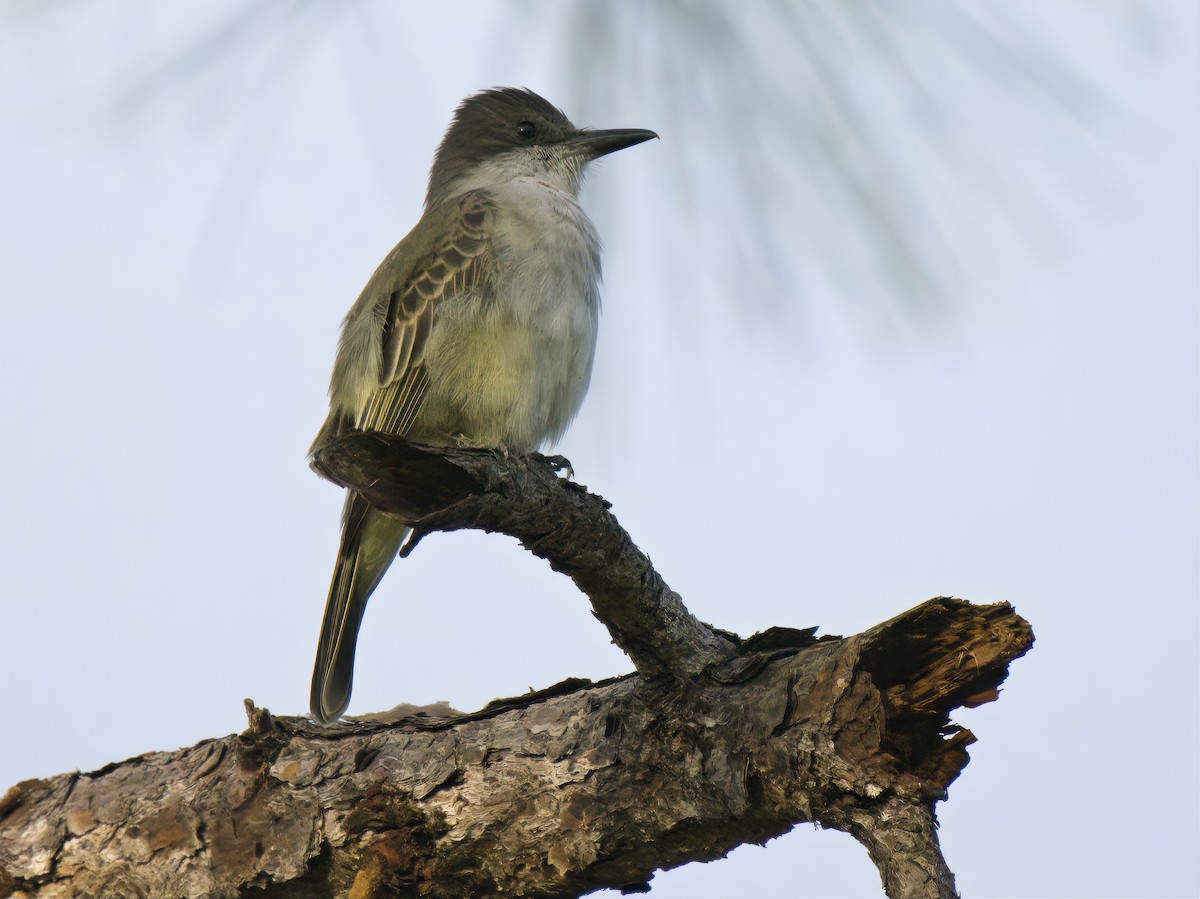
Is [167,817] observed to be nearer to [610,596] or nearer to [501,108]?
[610,596]

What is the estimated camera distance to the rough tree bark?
2961 mm

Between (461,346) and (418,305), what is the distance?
1.16ft

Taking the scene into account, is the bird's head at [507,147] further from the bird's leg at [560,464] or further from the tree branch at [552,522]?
the tree branch at [552,522]

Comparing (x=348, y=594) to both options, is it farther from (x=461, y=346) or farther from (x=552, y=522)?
(x=552, y=522)

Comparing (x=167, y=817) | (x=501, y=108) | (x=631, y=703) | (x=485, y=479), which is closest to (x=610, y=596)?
(x=631, y=703)

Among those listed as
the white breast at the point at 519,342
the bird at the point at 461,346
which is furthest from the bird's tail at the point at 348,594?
the white breast at the point at 519,342

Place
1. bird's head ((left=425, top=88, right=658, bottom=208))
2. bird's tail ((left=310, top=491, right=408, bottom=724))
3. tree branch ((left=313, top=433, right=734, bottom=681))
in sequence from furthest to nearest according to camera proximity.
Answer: bird's head ((left=425, top=88, right=658, bottom=208)) < bird's tail ((left=310, top=491, right=408, bottom=724)) < tree branch ((left=313, top=433, right=734, bottom=681))

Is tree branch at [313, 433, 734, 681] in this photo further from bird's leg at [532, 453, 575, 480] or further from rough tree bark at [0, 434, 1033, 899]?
bird's leg at [532, 453, 575, 480]

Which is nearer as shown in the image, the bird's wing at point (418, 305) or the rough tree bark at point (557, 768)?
the rough tree bark at point (557, 768)

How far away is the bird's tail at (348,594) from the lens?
18.1ft

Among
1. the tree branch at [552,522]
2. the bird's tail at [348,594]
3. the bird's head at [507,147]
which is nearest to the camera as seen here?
the tree branch at [552,522]

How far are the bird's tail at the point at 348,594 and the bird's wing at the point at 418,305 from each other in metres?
0.47

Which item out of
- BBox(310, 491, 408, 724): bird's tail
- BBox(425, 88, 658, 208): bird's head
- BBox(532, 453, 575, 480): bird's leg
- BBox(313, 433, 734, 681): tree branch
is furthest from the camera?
BBox(425, 88, 658, 208): bird's head

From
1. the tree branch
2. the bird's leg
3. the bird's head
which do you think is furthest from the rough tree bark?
the bird's head
